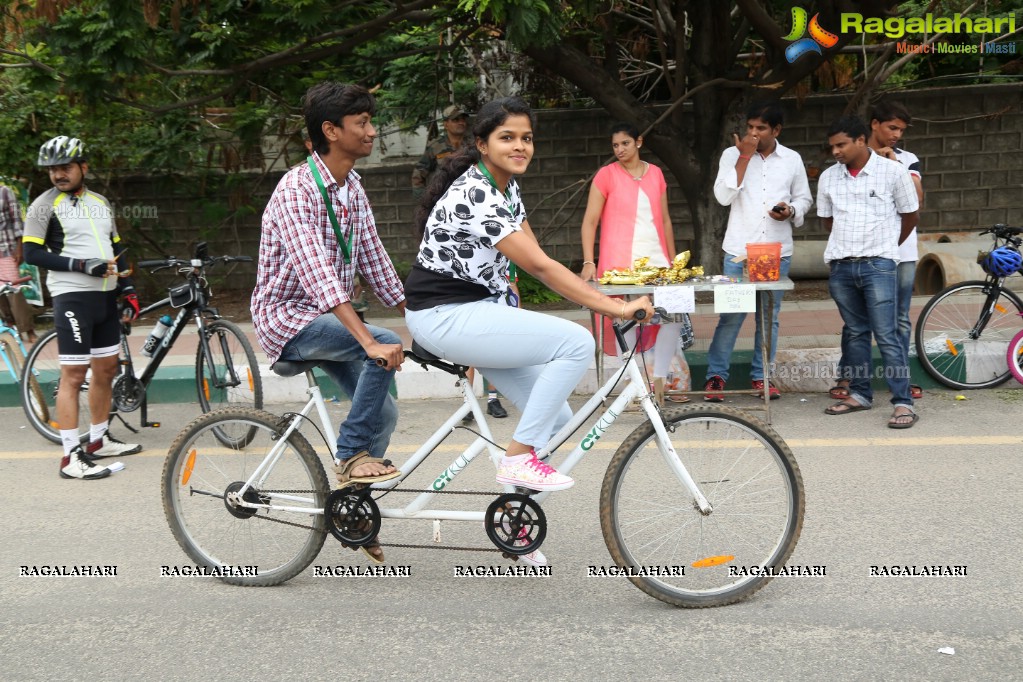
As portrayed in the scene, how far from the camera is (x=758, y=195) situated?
666 cm

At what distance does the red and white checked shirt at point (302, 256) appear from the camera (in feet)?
12.5

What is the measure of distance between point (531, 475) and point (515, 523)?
19 centimetres

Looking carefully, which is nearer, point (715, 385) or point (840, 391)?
point (840, 391)

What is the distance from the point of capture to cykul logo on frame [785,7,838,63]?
27.5 ft

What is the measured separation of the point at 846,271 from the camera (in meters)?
6.35

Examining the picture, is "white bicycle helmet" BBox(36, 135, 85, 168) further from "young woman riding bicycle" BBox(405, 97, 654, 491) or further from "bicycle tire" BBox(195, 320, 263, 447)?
"young woman riding bicycle" BBox(405, 97, 654, 491)

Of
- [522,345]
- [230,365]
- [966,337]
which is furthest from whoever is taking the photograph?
[966,337]

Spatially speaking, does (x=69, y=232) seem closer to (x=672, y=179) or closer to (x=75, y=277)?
(x=75, y=277)

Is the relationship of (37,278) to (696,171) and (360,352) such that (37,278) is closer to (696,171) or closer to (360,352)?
(696,171)

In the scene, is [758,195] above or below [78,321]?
above

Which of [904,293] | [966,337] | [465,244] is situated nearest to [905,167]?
[904,293]

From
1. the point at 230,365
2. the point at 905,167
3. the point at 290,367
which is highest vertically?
the point at 905,167

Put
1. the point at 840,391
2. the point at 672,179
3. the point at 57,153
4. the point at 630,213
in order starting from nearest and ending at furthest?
the point at 57,153 < the point at 630,213 < the point at 840,391 < the point at 672,179

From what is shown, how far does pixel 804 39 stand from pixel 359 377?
234 inches
